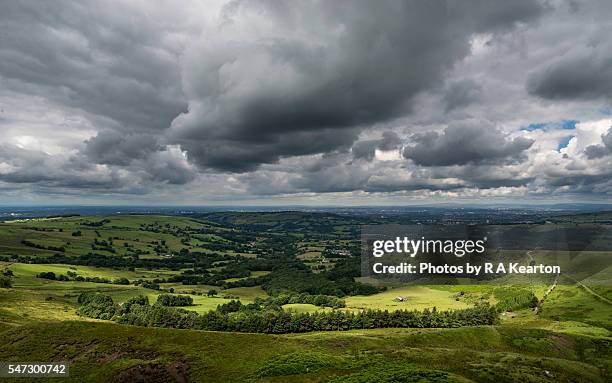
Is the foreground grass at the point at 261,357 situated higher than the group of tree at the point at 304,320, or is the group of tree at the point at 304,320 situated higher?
the foreground grass at the point at 261,357

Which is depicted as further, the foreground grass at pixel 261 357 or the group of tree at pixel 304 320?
the group of tree at pixel 304 320

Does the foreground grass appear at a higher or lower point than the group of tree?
higher

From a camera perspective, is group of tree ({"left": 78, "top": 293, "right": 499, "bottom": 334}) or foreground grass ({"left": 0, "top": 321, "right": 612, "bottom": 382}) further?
group of tree ({"left": 78, "top": 293, "right": 499, "bottom": 334})

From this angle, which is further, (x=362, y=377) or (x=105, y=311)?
(x=105, y=311)

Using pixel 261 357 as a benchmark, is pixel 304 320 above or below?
below

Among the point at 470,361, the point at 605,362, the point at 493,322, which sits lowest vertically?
the point at 493,322

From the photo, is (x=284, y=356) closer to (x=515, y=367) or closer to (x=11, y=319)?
(x=515, y=367)

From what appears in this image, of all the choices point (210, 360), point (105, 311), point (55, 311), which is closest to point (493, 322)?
point (210, 360)

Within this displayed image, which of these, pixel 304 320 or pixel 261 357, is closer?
pixel 261 357
